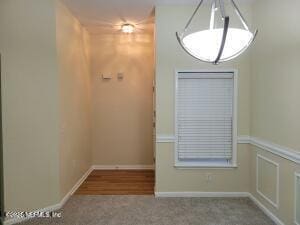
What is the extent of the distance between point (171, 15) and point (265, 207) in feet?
9.84

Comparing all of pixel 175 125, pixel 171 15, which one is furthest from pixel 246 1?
pixel 175 125

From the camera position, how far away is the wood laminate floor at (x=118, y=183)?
3.99m

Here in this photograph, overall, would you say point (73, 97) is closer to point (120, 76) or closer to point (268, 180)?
point (120, 76)

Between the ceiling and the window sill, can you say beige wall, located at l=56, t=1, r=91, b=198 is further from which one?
the window sill

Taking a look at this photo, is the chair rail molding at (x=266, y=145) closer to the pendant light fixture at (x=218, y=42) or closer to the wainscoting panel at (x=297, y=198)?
the wainscoting panel at (x=297, y=198)

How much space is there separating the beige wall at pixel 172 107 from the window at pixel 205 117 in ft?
0.35

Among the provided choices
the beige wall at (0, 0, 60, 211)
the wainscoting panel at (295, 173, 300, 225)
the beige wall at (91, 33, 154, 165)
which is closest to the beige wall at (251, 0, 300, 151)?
the wainscoting panel at (295, 173, 300, 225)

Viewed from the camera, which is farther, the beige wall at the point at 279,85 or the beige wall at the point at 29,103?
the beige wall at the point at 29,103

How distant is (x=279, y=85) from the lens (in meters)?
2.86

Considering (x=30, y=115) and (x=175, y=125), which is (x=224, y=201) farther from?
(x=30, y=115)

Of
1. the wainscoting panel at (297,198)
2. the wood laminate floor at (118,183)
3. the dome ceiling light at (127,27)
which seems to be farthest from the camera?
the dome ceiling light at (127,27)

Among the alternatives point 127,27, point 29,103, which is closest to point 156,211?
point 29,103

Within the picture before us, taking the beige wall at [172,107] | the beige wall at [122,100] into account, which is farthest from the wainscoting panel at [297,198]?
the beige wall at [122,100]

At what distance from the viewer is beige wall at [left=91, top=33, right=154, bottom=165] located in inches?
204
